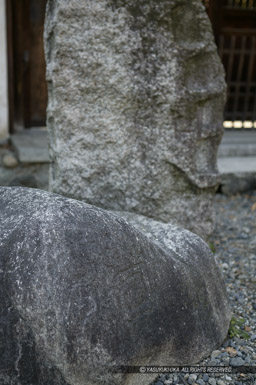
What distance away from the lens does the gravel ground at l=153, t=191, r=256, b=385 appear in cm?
197

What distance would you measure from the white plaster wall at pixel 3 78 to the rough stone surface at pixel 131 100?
189 cm

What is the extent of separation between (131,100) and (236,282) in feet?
4.20

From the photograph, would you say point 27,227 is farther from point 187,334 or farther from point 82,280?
point 187,334

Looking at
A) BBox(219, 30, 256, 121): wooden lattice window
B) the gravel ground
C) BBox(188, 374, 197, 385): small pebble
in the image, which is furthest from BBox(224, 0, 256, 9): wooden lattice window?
BBox(188, 374, 197, 385): small pebble

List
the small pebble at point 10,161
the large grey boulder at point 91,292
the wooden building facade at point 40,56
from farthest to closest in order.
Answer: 1. the wooden building facade at point 40,56
2. the small pebble at point 10,161
3. the large grey boulder at point 91,292

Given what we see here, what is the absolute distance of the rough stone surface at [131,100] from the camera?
98.7 inches

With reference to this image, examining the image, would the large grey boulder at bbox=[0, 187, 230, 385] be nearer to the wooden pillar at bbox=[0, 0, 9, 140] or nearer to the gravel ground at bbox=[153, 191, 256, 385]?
the gravel ground at bbox=[153, 191, 256, 385]

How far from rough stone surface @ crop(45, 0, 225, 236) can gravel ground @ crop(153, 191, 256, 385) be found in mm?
582

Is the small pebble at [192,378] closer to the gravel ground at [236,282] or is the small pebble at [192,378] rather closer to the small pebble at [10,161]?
the gravel ground at [236,282]

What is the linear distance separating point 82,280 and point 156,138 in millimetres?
1258

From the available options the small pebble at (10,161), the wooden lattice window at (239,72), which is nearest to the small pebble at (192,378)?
the small pebble at (10,161)

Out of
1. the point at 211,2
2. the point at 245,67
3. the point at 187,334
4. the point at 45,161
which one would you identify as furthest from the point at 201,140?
the point at 245,67

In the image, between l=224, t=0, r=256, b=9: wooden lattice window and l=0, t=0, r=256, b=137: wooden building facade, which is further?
l=224, t=0, r=256, b=9: wooden lattice window

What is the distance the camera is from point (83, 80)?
2.54 m
